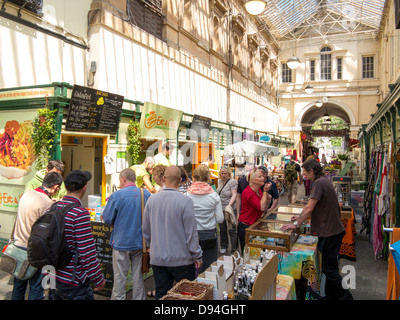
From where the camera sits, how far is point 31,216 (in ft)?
11.4

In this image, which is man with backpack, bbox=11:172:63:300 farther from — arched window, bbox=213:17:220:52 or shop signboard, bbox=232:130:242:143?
arched window, bbox=213:17:220:52

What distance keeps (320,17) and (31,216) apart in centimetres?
2932

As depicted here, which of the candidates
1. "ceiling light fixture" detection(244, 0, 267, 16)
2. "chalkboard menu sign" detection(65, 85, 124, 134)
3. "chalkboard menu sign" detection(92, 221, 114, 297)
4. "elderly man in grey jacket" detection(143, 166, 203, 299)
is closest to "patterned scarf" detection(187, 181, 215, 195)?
"elderly man in grey jacket" detection(143, 166, 203, 299)

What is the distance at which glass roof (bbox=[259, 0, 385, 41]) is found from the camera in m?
22.6

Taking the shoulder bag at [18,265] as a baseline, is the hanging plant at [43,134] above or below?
above

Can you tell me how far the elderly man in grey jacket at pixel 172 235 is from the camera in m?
3.31

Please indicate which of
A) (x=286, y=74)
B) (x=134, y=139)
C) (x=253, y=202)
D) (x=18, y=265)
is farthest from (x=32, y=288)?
(x=286, y=74)

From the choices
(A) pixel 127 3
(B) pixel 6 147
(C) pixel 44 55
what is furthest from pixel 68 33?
(B) pixel 6 147

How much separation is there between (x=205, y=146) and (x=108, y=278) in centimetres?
855

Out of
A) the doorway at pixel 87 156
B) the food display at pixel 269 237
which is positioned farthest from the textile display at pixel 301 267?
the doorway at pixel 87 156

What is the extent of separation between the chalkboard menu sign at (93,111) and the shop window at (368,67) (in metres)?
24.9

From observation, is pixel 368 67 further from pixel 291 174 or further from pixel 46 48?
pixel 46 48

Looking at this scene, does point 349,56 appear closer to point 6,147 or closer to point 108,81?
point 108,81

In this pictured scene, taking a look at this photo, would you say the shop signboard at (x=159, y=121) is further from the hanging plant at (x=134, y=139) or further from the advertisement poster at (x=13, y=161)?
the advertisement poster at (x=13, y=161)
